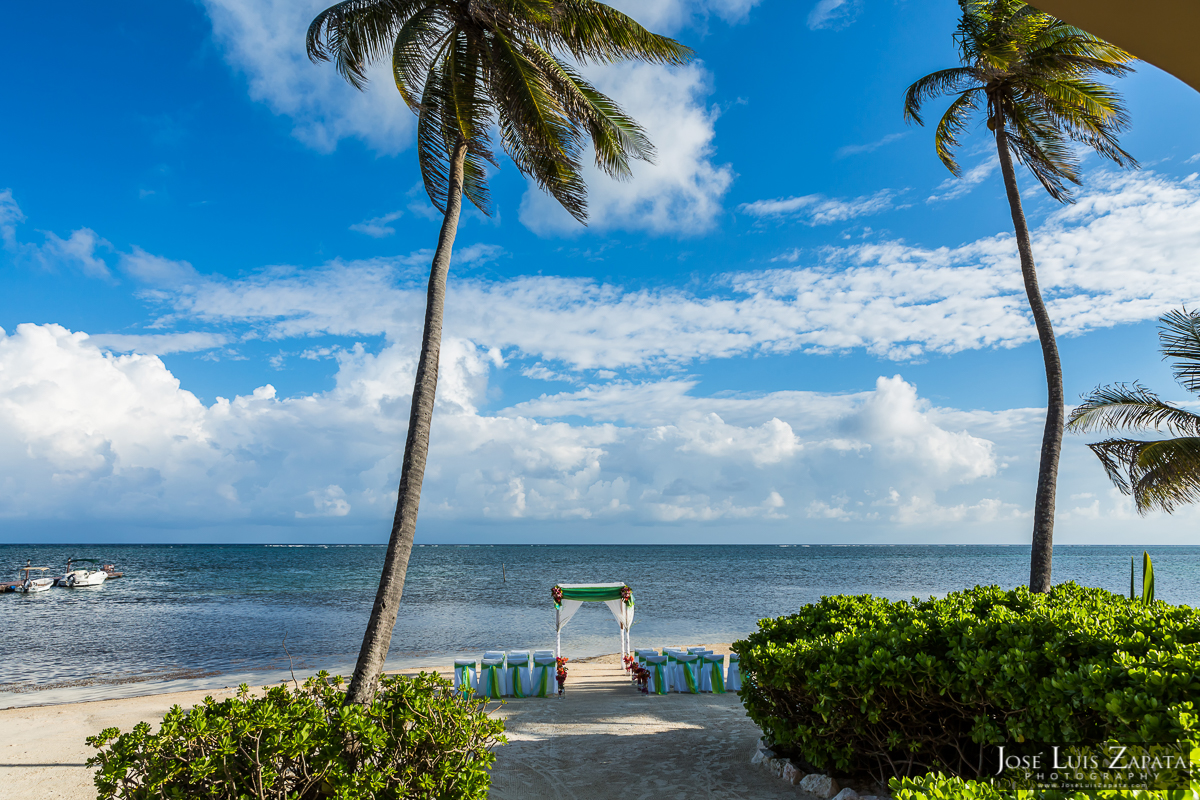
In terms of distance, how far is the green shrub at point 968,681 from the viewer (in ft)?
11.0

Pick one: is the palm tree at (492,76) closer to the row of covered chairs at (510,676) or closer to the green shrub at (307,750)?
the green shrub at (307,750)

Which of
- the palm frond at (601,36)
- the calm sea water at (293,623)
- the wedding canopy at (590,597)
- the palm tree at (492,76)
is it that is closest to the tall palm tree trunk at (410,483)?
the palm tree at (492,76)

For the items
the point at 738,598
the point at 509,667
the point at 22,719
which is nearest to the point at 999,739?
the point at 509,667

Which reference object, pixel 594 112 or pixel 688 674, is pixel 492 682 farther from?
pixel 594 112

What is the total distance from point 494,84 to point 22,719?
12.5m

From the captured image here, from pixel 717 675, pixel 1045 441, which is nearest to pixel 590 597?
pixel 717 675

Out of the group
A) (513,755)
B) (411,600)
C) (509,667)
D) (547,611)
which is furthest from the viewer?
(411,600)

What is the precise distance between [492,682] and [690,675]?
11.4 ft

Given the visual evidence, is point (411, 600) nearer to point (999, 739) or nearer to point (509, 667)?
point (509, 667)

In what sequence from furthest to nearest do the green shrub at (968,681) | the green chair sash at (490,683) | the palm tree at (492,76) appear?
the green chair sash at (490,683)
the palm tree at (492,76)
the green shrub at (968,681)

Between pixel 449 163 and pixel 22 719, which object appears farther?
pixel 22 719

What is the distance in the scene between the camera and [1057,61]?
9.18 meters

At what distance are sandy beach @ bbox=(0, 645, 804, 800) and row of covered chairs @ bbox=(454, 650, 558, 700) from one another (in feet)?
0.91

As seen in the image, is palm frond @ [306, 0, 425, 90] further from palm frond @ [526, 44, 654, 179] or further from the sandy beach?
the sandy beach
